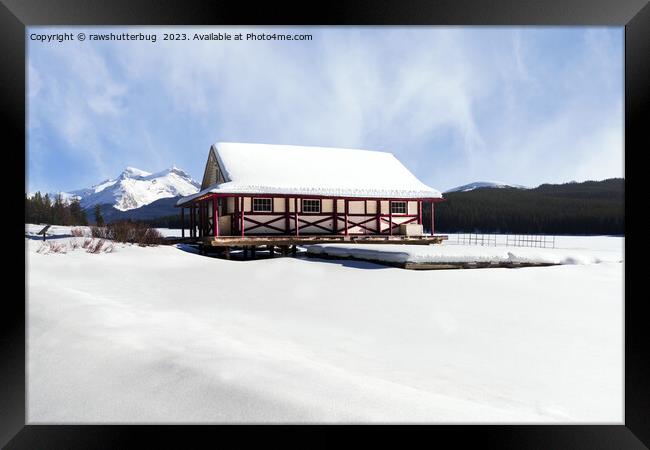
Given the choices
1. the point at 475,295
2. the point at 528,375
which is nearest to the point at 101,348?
the point at 528,375

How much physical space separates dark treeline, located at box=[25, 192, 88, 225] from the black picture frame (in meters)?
29.3

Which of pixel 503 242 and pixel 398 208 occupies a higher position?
pixel 398 208

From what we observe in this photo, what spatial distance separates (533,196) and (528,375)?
80793 mm

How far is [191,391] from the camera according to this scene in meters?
3.15

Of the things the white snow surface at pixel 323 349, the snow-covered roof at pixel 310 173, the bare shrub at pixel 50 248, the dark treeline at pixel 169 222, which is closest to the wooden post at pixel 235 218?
the snow-covered roof at pixel 310 173

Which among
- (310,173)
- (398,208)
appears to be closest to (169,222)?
(310,173)

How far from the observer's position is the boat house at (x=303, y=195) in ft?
67.7

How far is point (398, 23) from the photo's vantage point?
10.8ft

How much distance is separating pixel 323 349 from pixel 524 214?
219ft

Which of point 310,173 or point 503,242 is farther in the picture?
point 503,242

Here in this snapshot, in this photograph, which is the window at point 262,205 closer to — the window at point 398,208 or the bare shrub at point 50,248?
the window at point 398,208

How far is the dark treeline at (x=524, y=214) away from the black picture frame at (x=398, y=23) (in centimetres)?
5423

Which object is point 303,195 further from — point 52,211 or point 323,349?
point 52,211

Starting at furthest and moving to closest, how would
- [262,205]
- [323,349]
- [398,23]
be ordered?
[262,205], [323,349], [398,23]
